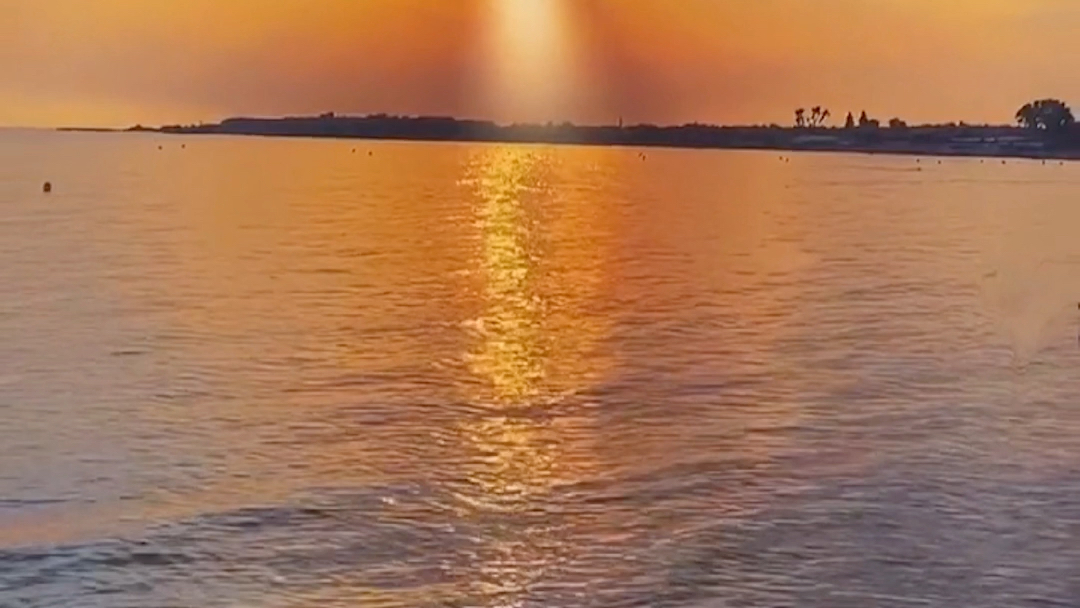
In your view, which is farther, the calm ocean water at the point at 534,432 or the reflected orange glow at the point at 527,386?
the reflected orange glow at the point at 527,386

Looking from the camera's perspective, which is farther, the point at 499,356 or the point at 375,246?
the point at 375,246

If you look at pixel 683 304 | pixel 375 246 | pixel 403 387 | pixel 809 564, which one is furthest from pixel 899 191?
pixel 809 564

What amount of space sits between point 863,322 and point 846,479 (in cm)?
2128

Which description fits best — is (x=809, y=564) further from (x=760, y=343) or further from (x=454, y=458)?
(x=760, y=343)

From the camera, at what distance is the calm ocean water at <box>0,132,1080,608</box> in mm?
18406

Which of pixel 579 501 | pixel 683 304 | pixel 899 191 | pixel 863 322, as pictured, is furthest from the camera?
pixel 899 191

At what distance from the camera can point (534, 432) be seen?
26859mm

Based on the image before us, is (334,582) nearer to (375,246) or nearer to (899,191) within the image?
(375,246)

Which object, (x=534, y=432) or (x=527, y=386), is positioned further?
(x=527, y=386)

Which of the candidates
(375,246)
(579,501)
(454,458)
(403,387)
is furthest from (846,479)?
(375,246)

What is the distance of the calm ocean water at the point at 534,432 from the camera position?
18.4 m

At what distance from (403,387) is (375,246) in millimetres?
41807

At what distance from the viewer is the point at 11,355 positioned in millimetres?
34875

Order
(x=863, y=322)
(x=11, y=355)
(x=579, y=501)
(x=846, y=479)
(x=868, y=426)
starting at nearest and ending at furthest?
(x=579, y=501)
(x=846, y=479)
(x=868, y=426)
(x=11, y=355)
(x=863, y=322)
